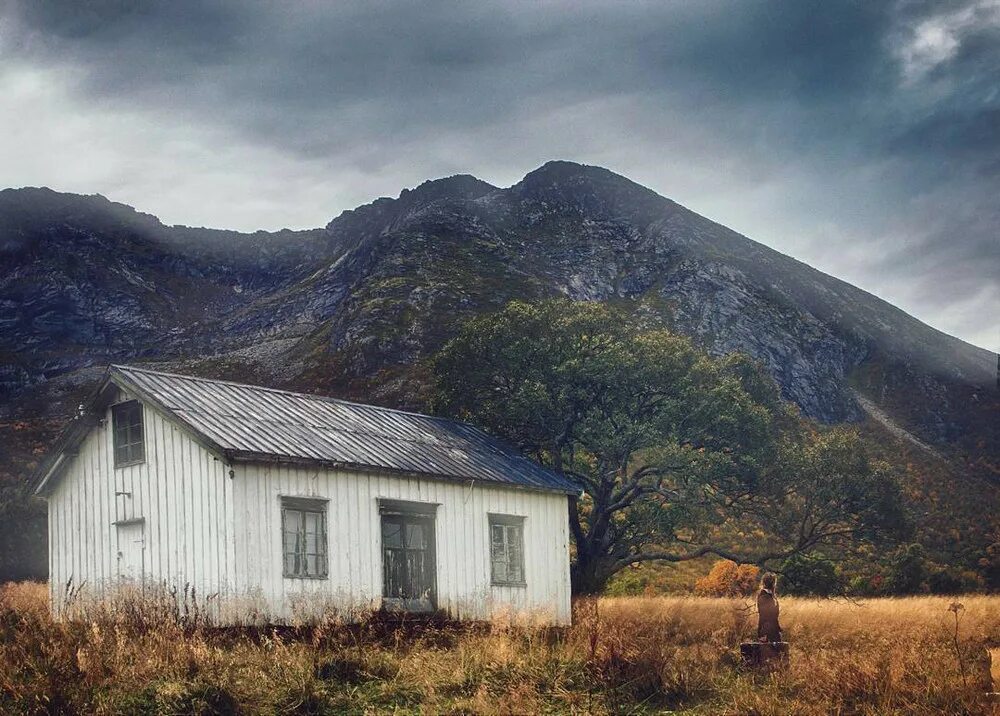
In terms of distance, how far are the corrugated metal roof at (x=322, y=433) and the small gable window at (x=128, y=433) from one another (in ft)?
1.93

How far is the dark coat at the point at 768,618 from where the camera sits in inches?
624

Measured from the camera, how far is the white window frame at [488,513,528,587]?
22.2 metres

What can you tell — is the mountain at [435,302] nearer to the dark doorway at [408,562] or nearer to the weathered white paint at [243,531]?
the weathered white paint at [243,531]

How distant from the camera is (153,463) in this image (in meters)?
19.1

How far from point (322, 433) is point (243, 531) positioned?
3.41 metres

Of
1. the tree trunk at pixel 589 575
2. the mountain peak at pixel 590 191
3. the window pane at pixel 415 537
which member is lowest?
the tree trunk at pixel 589 575

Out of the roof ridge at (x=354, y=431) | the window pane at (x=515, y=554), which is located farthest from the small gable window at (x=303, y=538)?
the window pane at (x=515, y=554)

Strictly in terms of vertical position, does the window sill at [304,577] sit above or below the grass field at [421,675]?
above

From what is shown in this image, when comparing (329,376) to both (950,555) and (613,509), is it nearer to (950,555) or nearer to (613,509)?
(950,555)

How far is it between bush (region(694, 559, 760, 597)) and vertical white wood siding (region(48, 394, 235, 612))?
74.9ft

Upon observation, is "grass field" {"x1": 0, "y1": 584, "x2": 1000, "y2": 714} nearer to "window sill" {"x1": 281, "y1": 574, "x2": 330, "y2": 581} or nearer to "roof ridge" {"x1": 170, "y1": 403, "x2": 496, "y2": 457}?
"window sill" {"x1": 281, "y1": 574, "x2": 330, "y2": 581}

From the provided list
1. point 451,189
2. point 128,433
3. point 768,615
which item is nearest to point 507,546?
point 768,615

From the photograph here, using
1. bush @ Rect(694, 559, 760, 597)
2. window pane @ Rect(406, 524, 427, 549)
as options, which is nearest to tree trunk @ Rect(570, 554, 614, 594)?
bush @ Rect(694, 559, 760, 597)

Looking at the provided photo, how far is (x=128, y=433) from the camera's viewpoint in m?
19.9
